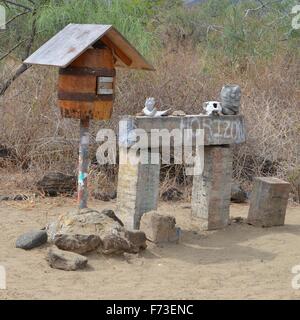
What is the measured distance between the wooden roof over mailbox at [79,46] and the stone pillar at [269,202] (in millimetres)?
1789

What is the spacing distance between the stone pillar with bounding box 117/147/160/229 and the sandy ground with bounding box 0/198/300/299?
0.42 m

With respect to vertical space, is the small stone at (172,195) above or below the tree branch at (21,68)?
below

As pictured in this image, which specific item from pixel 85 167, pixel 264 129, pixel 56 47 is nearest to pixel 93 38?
pixel 56 47

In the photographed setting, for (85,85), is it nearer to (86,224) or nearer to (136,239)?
(86,224)

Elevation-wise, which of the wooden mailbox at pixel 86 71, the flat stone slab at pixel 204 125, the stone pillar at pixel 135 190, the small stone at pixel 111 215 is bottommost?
the small stone at pixel 111 215

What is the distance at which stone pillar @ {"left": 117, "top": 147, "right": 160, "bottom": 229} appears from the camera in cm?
692

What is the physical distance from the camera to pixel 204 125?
733 centimetres

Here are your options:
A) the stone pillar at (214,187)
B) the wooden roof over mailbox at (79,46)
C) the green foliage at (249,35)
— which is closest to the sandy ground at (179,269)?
the stone pillar at (214,187)

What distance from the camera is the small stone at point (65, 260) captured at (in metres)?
5.96

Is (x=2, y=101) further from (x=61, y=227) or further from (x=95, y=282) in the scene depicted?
(x=95, y=282)

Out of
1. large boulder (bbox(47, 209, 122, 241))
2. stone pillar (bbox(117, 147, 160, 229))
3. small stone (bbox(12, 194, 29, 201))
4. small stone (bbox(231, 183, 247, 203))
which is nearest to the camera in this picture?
large boulder (bbox(47, 209, 122, 241))

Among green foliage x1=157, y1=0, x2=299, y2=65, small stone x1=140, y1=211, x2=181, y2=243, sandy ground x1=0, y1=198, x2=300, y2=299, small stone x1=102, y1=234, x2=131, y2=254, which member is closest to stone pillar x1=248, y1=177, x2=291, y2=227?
sandy ground x1=0, y1=198, x2=300, y2=299

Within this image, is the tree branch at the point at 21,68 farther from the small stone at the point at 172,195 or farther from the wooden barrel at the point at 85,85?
the wooden barrel at the point at 85,85

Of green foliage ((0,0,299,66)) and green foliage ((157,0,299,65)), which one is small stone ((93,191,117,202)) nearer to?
green foliage ((0,0,299,66))
